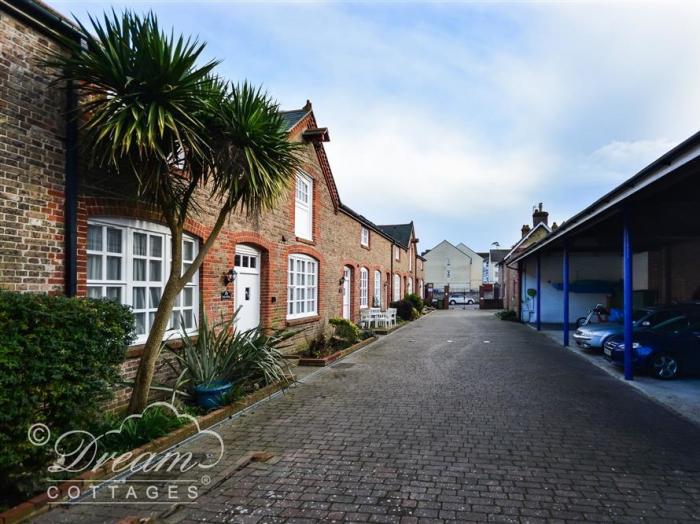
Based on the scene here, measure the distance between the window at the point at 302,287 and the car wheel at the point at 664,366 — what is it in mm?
8219

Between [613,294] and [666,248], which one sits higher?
[666,248]

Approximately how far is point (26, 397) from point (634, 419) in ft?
23.2

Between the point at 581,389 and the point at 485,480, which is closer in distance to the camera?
the point at 485,480

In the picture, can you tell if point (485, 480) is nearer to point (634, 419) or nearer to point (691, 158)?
point (634, 419)

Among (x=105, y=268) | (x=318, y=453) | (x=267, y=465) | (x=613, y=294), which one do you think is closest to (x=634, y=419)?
(x=318, y=453)

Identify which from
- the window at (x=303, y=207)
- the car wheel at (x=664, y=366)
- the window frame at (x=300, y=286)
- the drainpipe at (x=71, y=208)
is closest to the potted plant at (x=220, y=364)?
the drainpipe at (x=71, y=208)

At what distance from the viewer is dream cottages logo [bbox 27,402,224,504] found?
3.87 meters

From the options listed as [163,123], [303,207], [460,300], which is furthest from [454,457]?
[460,300]

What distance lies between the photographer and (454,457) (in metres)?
4.84

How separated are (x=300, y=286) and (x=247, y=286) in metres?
2.88

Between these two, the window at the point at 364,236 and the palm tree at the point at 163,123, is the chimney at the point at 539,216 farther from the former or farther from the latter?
the palm tree at the point at 163,123

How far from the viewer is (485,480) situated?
14.0 ft

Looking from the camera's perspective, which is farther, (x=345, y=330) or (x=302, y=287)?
(x=345, y=330)

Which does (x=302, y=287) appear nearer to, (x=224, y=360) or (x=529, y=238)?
(x=224, y=360)
